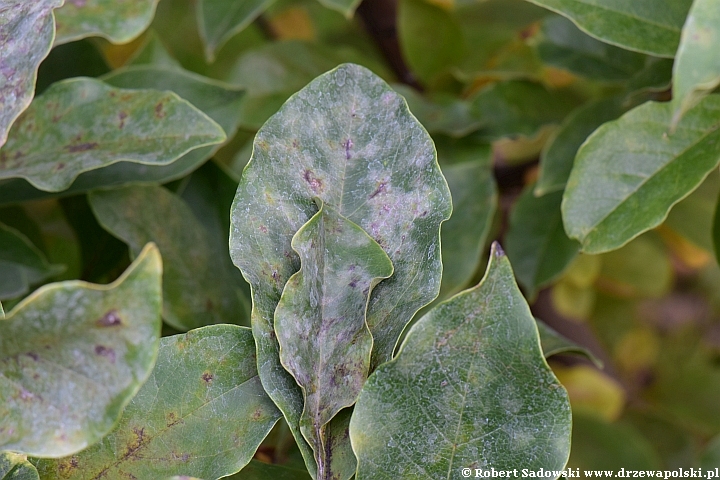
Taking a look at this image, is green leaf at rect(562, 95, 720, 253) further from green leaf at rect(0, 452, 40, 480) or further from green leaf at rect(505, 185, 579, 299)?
green leaf at rect(0, 452, 40, 480)

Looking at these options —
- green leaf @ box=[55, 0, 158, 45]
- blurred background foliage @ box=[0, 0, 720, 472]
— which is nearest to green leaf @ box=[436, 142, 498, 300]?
blurred background foliage @ box=[0, 0, 720, 472]

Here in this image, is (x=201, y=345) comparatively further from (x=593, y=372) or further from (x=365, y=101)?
(x=593, y=372)

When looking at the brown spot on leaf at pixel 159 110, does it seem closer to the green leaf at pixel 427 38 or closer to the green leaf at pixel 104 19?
the green leaf at pixel 104 19

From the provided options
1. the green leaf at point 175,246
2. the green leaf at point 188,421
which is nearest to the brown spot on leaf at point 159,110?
the green leaf at point 175,246

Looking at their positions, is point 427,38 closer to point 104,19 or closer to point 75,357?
point 104,19

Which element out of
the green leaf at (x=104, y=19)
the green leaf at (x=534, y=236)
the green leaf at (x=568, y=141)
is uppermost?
the green leaf at (x=104, y=19)

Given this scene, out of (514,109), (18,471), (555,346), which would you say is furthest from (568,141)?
(18,471)
